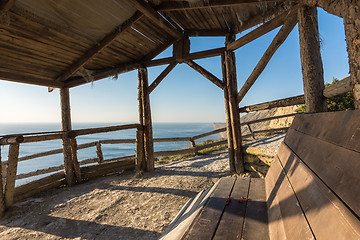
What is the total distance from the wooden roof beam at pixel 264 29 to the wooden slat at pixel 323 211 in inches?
129

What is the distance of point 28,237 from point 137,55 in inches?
191

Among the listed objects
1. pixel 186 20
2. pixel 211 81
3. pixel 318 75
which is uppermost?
pixel 186 20

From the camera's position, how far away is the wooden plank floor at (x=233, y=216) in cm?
109

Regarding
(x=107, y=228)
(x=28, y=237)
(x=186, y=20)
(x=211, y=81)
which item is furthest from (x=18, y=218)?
Answer: (x=186, y=20)

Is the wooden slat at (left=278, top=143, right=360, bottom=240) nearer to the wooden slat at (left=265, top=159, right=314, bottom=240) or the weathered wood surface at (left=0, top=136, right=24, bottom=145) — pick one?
the wooden slat at (left=265, top=159, right=314, bottom=240)

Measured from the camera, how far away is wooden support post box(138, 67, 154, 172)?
555cm

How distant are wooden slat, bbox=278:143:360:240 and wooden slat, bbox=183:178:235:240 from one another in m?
0.60

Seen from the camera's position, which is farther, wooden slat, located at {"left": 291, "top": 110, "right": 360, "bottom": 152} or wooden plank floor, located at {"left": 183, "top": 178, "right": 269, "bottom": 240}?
wooden plank floor, located at {"left": 183, "top": 178, "right": 269, "bottom": 240}

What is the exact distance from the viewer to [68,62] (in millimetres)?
4914

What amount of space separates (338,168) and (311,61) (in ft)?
8.03

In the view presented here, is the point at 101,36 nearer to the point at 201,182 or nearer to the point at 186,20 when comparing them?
the point at 186,20

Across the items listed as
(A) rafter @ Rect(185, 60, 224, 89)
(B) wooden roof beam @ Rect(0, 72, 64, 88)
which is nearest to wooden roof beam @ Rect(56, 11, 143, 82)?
(B) wooden roof beam @ Rect(0, 72, 64, 88)

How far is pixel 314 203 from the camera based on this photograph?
0.74m

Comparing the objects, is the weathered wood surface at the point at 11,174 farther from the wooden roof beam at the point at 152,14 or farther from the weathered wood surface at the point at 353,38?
the weathered wood surface at the point at 353,38
